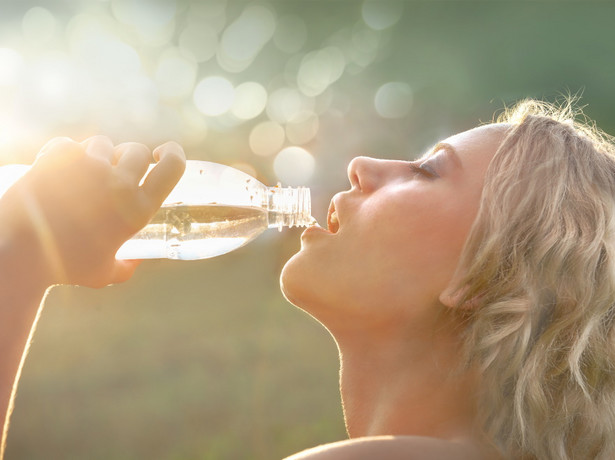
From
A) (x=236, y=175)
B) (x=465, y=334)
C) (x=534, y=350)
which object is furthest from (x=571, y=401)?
(x=236, y=175)

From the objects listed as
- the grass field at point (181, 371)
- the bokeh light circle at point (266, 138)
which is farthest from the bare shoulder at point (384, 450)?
the grass field at point (181, 371)

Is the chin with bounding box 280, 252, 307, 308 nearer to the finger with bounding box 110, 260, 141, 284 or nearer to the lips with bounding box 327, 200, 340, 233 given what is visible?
the lips with bounding box 327, 200, 340, 233

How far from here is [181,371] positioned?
21.4 feet

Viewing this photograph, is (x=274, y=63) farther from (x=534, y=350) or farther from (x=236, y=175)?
(x=534, y=350)

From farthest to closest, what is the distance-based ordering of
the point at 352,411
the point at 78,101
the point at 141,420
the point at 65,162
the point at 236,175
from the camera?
the point at 141,420 → the point at 78,101 → the point at 236,175 → the point at 352,411 → the point at 65,162

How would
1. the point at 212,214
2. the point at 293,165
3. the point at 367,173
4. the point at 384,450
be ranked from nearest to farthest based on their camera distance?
the point at 384,450, the point at 367,173, the point at 212,214, the point at 293,165

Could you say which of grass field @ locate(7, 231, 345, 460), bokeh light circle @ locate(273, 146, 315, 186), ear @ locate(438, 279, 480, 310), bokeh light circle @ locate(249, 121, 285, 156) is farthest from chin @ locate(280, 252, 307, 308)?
grass field @ locate(7, 231, 345, 460)

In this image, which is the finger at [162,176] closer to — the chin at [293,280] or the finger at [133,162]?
the finger at [133,162]

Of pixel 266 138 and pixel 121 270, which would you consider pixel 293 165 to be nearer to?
pixel 266 138

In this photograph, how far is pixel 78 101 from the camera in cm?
505

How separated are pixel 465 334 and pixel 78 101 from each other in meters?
4.40

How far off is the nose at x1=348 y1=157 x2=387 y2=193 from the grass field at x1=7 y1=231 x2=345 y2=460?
15.7 ft

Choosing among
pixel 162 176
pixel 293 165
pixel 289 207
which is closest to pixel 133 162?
pixel 162 176

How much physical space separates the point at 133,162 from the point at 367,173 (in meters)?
0.42
